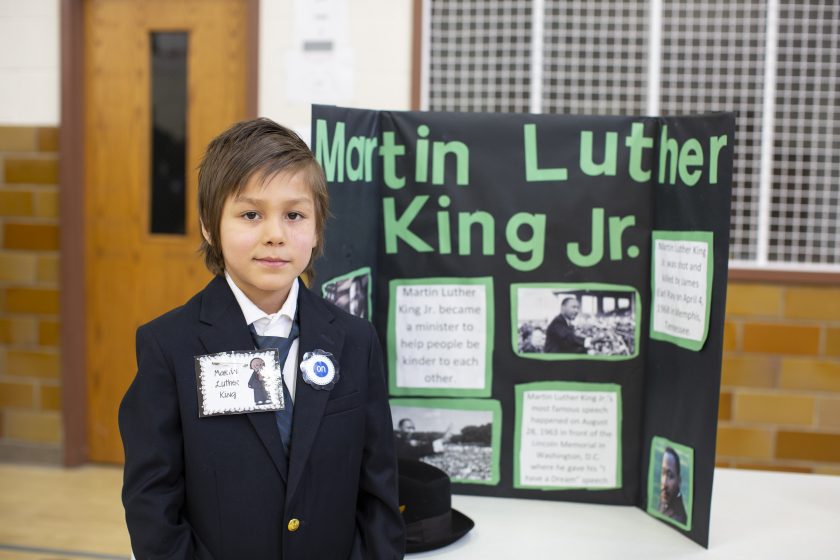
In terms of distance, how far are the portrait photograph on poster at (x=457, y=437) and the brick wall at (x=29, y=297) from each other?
255 centimetres

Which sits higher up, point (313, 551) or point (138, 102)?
point (138, 102)

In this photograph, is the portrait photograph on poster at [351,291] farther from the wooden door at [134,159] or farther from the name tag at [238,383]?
the wooden door at [134,159]

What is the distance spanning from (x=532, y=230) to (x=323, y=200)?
60 cm

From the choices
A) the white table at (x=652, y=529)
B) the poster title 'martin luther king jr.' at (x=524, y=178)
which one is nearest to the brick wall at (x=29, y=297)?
the poster title 'martin luther king jr.' at (x=524, y=178)

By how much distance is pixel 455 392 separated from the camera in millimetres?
1685

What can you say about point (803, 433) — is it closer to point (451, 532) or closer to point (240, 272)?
point (451, 532)

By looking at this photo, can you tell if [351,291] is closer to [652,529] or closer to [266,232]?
[266,232]

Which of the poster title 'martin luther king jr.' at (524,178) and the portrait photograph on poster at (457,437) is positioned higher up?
the poster title 'martin luther king jr.' at (524,178)

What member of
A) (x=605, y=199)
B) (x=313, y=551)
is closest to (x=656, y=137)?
(x=605, y=199)

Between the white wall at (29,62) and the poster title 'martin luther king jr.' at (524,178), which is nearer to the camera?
the poster title 'martin luther king jr.' at (524,178)

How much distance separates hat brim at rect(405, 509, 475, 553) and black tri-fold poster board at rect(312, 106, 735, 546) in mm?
189

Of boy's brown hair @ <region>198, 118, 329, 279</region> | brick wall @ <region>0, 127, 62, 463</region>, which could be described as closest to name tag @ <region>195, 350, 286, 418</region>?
boy's brown hair @ <region>198, 118, 329, 279</region>

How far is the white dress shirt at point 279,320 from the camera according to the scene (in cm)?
112

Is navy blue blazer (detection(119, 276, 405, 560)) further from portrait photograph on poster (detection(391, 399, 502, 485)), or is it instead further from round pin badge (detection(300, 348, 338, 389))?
portrait photograph on poster (detection(391, 399, 502, 485))
